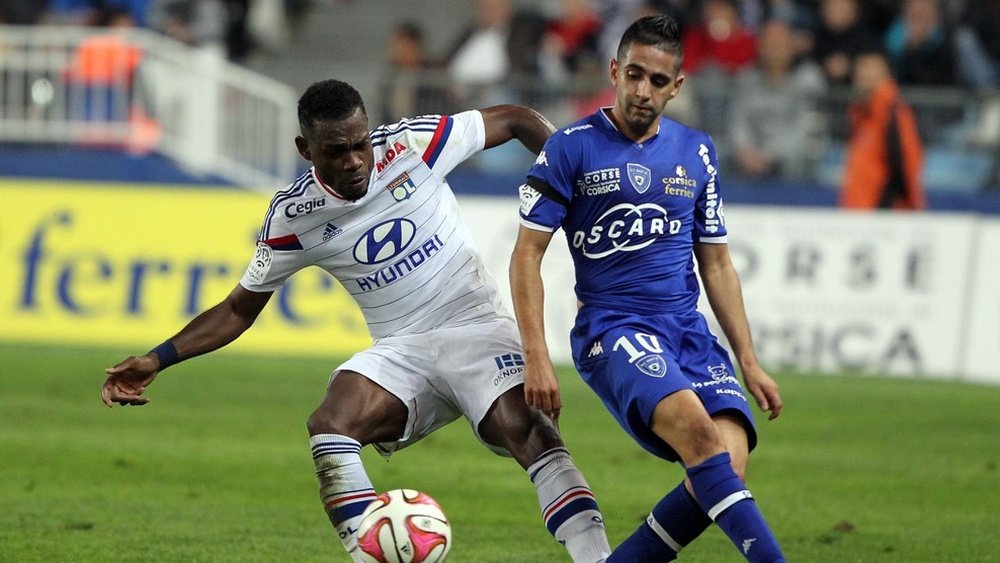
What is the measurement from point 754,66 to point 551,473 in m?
12.8

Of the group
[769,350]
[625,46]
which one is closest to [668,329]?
[625,46]

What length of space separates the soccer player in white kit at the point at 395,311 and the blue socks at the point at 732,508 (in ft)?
2.23

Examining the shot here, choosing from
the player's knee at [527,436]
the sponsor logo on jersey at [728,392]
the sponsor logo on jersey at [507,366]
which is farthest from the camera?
the sponsor logo on jersey at [507,366]

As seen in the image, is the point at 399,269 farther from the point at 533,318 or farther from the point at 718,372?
the point at 718,372

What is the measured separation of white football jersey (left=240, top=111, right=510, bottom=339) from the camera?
657 centimetres

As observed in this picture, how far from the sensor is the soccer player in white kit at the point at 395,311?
6215 millimetres

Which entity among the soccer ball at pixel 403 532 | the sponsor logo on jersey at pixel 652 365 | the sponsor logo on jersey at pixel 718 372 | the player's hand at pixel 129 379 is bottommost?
the soccer ball at pixel 403 532

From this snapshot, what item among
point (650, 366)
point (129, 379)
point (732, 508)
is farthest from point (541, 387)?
point (129, 379)

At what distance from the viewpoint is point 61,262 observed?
1616cm

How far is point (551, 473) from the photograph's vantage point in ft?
20.6

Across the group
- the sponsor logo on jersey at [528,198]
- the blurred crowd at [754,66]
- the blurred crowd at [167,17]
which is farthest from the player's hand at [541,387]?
the blurred crowd at [167,17]

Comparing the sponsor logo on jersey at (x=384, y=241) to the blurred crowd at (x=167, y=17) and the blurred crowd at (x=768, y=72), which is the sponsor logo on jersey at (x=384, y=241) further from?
the blurred crowd at (x=167, y=17)

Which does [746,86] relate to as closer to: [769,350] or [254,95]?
[769,350]

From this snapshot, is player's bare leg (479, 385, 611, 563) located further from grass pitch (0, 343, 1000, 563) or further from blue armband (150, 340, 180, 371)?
blue armband (150, 340, 180, 371)
